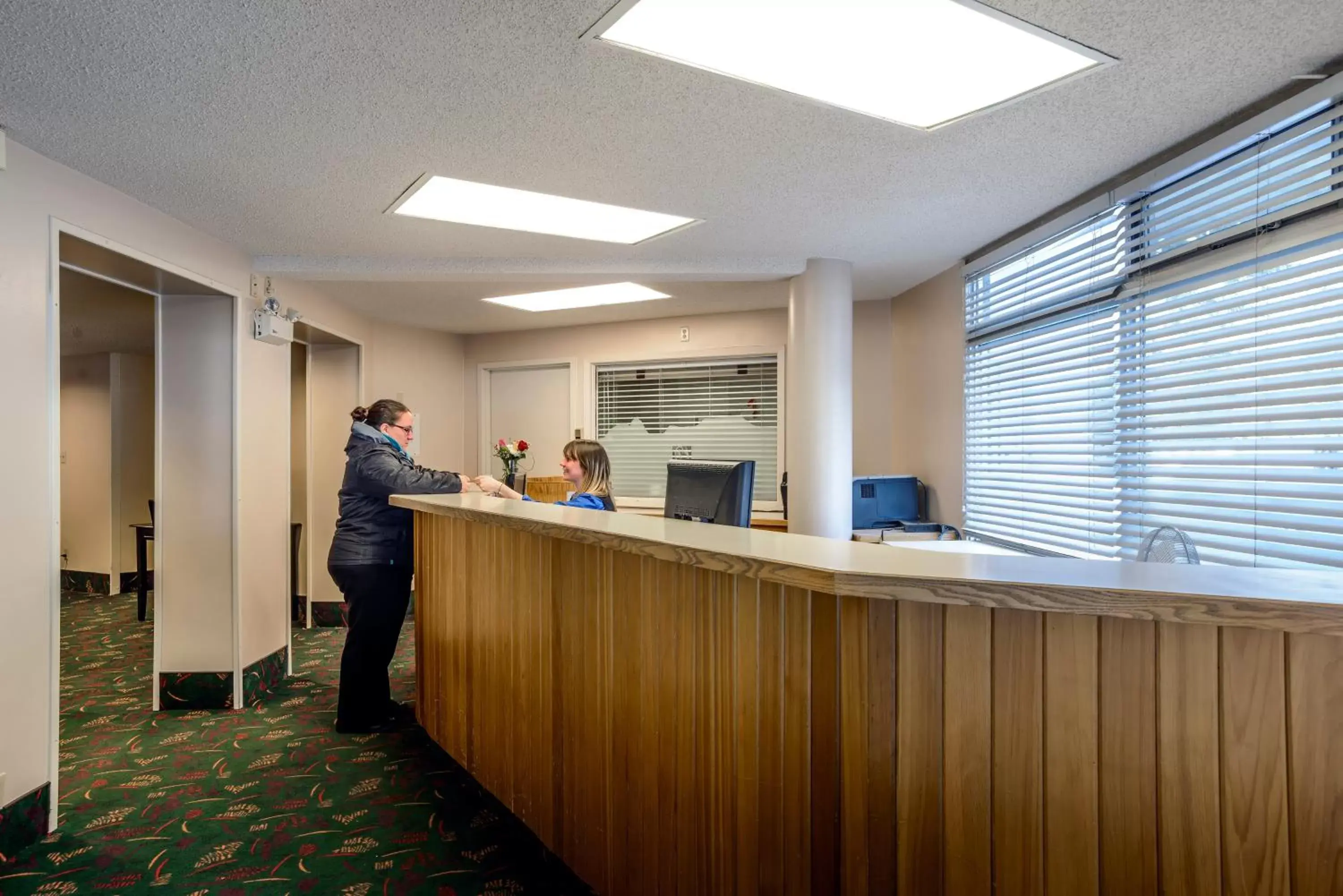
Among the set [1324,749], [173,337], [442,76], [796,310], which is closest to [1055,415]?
[796,310]

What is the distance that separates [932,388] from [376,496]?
3.61m

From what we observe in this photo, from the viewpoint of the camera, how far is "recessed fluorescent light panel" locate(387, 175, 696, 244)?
315cm

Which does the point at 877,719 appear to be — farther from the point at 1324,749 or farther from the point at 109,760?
the point at 109,760

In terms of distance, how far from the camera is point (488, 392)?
7.10m

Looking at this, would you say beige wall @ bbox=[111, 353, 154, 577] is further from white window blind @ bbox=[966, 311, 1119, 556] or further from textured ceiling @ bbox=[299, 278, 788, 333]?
white window blind @ bbox=[966, 311, 1119, 556]

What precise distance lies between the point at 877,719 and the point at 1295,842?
1.99 feet

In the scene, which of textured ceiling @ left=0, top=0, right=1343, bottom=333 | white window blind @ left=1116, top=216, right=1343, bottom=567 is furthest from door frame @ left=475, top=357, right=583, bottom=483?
white window blind @ left=1116, top=216, right=1343, bottom=567

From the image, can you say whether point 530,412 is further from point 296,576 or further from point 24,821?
point 24,821

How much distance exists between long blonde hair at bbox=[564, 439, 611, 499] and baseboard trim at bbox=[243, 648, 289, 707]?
7.40 feet

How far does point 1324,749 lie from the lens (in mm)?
1028

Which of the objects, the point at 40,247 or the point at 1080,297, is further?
the point at 1080,297

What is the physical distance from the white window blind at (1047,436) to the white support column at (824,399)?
2.60ft

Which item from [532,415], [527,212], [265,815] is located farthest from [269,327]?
[532,415]

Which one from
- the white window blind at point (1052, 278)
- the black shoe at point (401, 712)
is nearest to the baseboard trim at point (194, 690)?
the black shoe at point (401, 712)
